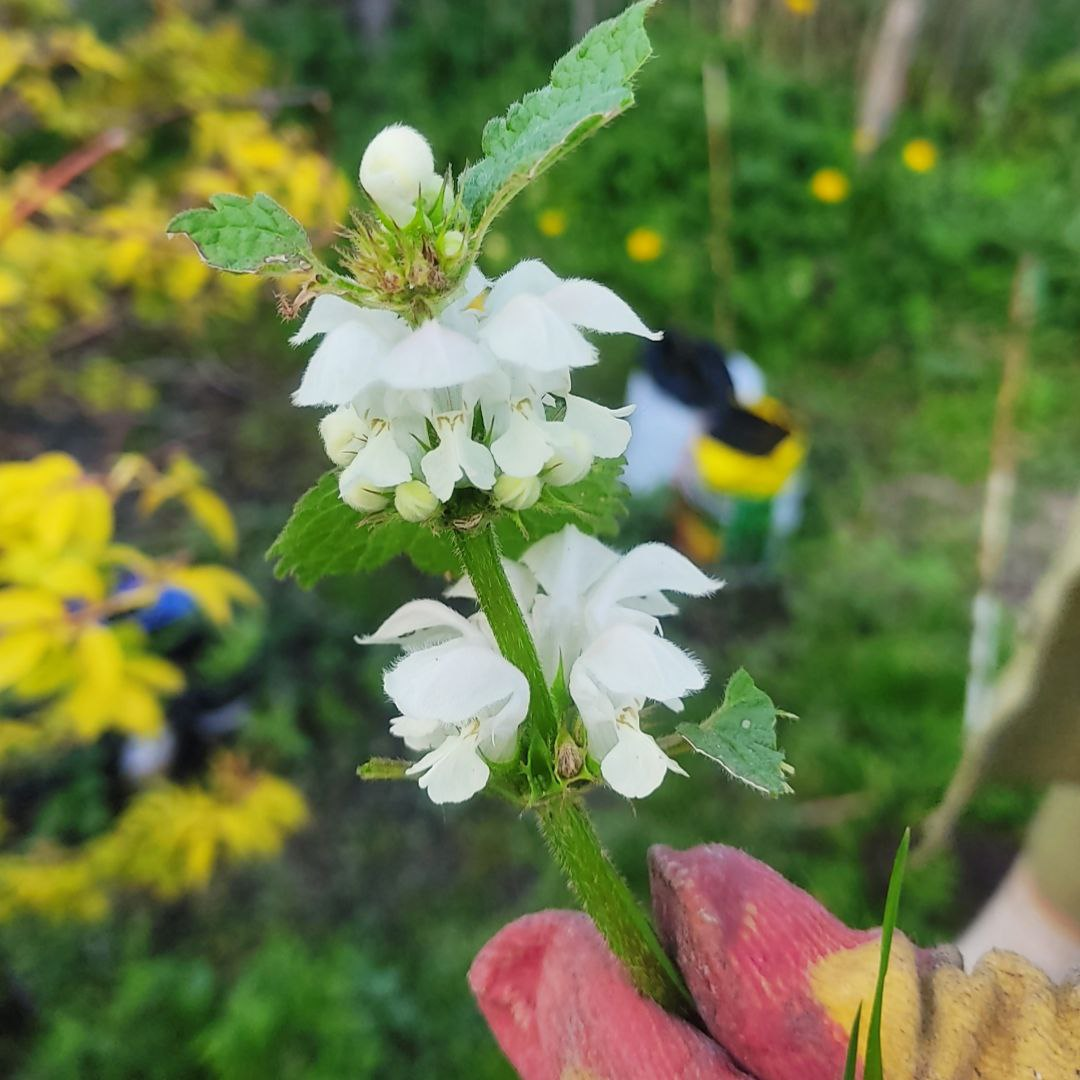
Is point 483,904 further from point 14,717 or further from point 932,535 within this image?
point 932,535

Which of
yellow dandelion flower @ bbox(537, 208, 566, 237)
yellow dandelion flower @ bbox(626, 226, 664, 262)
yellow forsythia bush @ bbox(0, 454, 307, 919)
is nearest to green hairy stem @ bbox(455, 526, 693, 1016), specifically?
yellow forsythia bush @ bbox(0, 454, 307, 919)

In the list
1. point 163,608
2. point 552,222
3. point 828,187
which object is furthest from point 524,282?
point 828,187

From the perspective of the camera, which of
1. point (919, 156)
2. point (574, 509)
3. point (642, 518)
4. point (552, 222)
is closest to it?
point (574, 509)

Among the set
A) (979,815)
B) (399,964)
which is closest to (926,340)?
(979,815)

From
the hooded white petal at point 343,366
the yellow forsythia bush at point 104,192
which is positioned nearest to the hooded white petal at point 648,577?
the hooded white petal at point 343,366

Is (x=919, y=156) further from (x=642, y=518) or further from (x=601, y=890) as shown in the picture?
(x=601, y=890)

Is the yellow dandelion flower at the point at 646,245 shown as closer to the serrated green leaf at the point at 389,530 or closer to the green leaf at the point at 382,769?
the serrated green leaf at the point at 389,530
